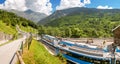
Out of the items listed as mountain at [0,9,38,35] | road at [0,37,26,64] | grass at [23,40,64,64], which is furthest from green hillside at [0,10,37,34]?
grass at [23,40,64,64]

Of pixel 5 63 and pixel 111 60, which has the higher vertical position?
pixel 5 63

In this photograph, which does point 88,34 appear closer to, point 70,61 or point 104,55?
point 70,61

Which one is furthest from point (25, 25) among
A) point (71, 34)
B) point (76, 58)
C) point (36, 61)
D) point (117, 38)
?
point (36, 61)

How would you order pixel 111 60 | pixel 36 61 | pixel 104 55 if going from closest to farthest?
pixel 36 61 < pixel 111 60 < pixel 104 55

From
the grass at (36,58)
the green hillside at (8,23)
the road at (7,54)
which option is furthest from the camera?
the green hillside at (8,23)

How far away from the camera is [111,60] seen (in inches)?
949

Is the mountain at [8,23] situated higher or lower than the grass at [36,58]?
higher

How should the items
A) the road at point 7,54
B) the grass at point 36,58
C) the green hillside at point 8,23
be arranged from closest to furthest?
Answer: the road at point 7,54
the grass at point 36,58
the green hillside at point 8,23

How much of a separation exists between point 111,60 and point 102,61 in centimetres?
158

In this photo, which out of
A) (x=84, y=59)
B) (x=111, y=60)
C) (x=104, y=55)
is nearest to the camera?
(x=111, y=60)

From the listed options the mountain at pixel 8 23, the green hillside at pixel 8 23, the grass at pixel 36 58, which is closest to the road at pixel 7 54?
the grass at pixel 36 58

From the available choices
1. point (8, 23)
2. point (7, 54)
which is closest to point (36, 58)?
point (7, 54)

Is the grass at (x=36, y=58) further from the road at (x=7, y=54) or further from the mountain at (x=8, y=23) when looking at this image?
the mountain at (x=8, y=23)

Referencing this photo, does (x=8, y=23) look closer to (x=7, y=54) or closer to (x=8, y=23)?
(x=8, y=23)
